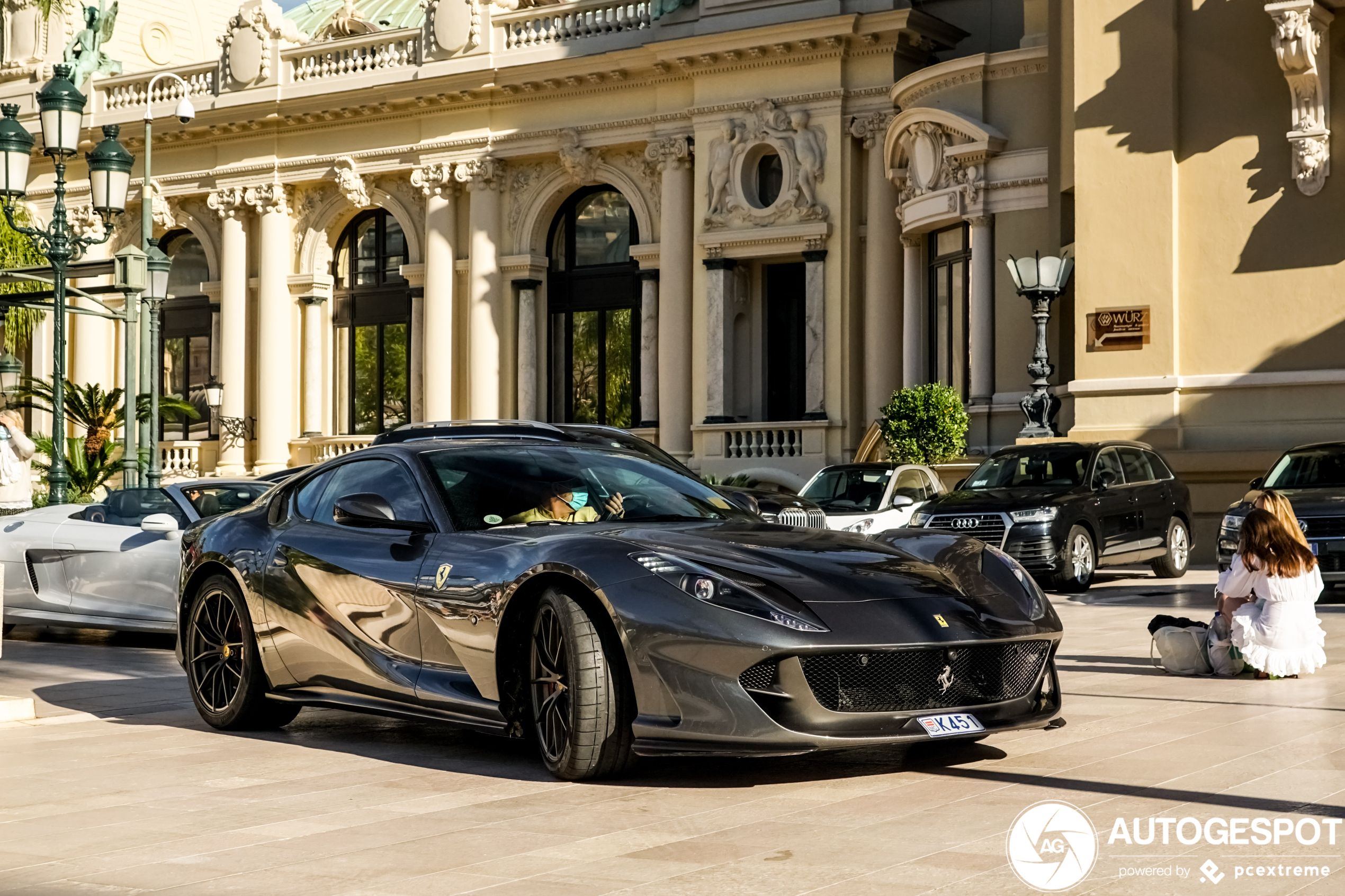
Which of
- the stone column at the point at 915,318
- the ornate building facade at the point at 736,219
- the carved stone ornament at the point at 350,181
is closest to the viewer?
the ornate building facade at the point at 736,219

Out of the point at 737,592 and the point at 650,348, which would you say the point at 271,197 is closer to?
the point at 650,348

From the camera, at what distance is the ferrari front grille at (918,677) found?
6473mm

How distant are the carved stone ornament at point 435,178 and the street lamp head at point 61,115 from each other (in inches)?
719

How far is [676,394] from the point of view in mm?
35719

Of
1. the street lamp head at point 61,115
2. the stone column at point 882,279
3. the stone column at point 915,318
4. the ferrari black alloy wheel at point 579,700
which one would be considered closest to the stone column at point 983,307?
the stone column at point 915,318

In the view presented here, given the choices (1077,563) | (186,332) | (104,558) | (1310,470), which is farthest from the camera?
(186,332)

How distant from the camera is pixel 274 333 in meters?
40.9

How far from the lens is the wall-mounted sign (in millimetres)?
25328

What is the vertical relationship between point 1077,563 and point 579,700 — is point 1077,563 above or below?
below

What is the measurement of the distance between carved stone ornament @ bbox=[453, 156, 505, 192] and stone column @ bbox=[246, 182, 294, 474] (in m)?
5.12

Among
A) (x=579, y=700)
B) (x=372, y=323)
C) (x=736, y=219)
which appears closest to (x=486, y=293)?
(x=372, y=323)

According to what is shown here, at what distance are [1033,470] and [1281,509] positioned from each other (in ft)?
35.1

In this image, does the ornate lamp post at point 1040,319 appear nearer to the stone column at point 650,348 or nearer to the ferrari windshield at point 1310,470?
the ferrari windshield at point 1310,470

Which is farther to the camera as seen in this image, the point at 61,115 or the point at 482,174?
the point at 482,174
